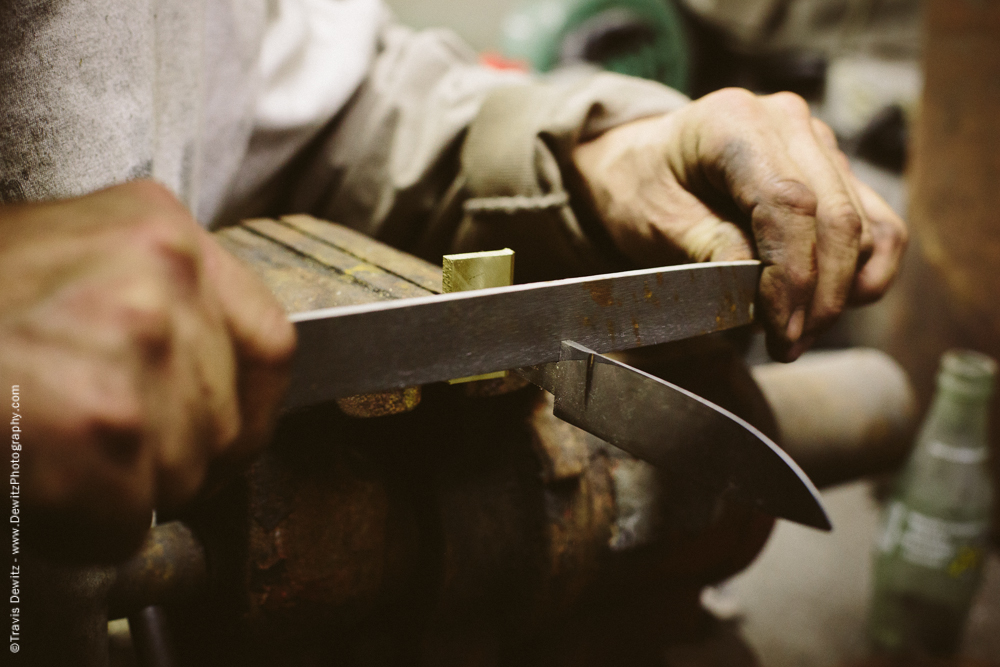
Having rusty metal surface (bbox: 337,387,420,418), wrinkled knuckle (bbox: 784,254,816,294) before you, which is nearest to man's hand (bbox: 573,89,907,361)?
wrinkled knuckle (bbox: 784,254,816,294)

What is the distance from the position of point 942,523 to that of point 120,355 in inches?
58.4

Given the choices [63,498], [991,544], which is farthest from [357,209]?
[991,544]

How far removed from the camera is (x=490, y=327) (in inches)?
16.4

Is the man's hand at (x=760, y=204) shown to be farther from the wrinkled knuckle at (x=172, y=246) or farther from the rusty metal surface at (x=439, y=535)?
the wrinkled knuckle at (x=172, y=246)

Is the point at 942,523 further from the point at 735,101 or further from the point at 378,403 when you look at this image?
the point at 378,403

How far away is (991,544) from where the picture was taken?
1678mm

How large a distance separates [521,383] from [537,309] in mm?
133

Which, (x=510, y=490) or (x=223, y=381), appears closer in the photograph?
(x=223, y=381)

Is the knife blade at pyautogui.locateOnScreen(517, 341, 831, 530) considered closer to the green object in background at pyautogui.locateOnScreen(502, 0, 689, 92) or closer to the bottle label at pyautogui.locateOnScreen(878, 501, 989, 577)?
the bottle label at pyautogui.locateOnScreen(878, 501, 989, 577)

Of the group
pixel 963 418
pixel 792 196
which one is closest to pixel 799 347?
pixel 792 196

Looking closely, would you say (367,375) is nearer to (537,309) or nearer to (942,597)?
(537,309)

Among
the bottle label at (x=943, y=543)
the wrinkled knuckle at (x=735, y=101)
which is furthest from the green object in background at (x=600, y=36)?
the wrinkled knuckle at (x=735, y=101)

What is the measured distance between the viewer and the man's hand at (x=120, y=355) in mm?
264

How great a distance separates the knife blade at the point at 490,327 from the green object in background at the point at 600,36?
197cm
